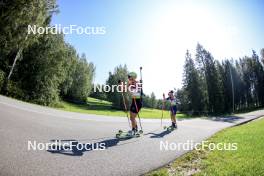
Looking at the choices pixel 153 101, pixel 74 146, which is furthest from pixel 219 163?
pixel 153 101

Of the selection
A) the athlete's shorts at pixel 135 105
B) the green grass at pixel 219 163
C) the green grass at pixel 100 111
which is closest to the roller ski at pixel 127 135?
the athlete's shorts at pixel 135 105

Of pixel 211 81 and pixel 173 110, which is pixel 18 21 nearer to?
pixel 173 110

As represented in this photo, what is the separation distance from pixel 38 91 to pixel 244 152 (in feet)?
102

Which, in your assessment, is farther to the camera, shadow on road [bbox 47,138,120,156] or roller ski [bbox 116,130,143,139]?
roller ski [bbox 116,130,143,139]

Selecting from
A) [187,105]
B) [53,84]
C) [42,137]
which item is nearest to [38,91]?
[53,84]

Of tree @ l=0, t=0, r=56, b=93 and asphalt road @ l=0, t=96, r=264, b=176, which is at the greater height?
tree @ l=0, t=0, r=56, b=93

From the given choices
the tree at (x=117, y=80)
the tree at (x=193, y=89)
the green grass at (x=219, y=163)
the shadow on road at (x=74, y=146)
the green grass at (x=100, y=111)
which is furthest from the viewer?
the tree at (x=117, y=80)

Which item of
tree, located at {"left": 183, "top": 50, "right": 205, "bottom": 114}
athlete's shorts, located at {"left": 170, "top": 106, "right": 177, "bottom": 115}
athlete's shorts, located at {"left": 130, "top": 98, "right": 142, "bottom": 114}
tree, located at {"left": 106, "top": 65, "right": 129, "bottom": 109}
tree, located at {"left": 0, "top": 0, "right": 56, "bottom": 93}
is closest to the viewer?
athlete's shorts, located at {"left": 130, "top": 98, "right": 142, "bottom": 114}

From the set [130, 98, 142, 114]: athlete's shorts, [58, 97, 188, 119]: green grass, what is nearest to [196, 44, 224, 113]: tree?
[58, 97, 188, 119]: green grass

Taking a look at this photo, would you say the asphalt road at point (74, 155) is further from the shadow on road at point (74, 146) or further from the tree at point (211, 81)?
the tree at point (211, 81)

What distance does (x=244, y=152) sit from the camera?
782 cm

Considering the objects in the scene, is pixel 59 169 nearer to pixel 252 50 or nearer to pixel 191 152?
pixel 191 152

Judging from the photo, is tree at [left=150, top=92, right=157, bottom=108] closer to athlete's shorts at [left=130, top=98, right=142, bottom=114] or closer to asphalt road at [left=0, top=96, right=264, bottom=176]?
athlete's shorts at [left=130, top=98, right=142, bottom=114]

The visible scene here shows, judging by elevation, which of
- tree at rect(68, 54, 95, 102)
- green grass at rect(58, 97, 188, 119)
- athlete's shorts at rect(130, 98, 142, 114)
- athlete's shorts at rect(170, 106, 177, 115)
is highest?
tree at rect(68, 54, 95, 102)
